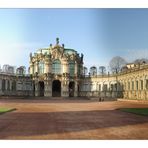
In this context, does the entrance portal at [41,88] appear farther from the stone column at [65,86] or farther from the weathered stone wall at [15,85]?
the stone column at [65,86]

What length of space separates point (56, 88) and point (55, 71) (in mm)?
3736

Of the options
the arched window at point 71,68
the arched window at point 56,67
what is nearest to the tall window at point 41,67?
the arched window at point 56,67

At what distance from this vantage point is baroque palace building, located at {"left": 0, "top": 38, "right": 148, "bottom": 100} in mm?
62812

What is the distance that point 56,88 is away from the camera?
223ft

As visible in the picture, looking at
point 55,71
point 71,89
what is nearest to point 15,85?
point 55,71

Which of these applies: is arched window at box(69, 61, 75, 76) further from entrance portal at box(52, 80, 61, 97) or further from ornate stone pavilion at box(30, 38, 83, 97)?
entrance portal at box(52, 80, 61, 97)

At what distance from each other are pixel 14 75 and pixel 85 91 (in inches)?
548

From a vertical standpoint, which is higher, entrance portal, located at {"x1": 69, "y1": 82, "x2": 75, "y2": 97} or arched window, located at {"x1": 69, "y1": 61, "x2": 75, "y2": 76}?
arched window, located at {"x1": 69, "y1": 61, "x2": 75, "y2": 76}

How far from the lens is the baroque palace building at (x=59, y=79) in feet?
206

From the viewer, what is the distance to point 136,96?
51.8 m

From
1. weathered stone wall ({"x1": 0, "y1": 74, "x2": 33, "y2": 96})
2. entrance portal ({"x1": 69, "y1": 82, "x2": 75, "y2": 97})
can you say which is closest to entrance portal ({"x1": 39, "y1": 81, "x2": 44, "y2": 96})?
weathered stone wall ({"x1": 0, "y1": 74, "x2": 33, "y2": 96})
